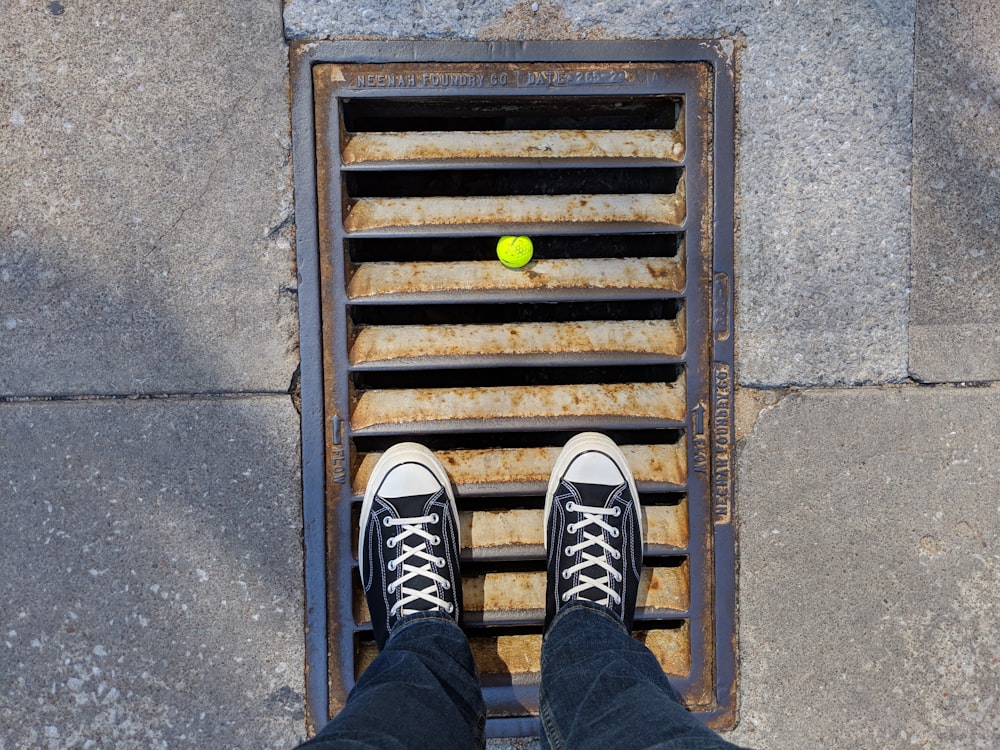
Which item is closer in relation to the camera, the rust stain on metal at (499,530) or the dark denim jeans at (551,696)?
the dark denim jeans at (551,696)

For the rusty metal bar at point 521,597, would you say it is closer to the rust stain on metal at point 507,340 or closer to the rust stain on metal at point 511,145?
the rust stain on metal at point 507,340

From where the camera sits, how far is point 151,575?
1.54 metres

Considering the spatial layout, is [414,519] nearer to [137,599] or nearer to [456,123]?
[137,599]

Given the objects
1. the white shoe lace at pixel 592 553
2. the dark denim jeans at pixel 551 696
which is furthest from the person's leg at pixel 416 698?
the white shoe lace at pixel 592 553

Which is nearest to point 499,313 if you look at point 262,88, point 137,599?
point 262,88

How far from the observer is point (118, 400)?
152cm

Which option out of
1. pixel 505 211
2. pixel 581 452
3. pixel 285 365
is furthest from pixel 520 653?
pixel 505 211

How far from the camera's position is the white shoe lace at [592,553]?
154 centimetres

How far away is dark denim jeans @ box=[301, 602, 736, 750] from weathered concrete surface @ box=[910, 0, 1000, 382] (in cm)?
91

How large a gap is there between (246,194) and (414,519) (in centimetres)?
77

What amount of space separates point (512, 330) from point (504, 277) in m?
0.11

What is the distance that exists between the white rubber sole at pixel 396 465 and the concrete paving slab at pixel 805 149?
0.69m

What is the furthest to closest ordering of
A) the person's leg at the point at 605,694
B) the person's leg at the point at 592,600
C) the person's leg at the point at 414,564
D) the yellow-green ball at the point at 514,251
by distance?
the yellow-green ball at the point at 514,251, the person's leg at the point at 414,564, the person's leg at the point at 592,600, the person's leg at the point at 605,694

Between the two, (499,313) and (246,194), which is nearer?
(246,194)
